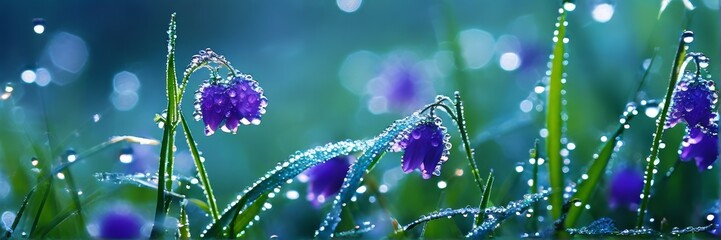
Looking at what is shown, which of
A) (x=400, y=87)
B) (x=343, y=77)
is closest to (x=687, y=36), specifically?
(x=400, y=87)

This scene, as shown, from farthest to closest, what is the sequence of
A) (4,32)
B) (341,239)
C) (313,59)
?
(313,59)
(4,32)
(341,239)

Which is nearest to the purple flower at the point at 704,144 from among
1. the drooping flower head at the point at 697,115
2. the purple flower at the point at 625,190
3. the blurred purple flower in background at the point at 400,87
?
the drooping flower head at the point at 697,115

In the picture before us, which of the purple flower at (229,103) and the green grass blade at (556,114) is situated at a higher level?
the purple flower at (229,103)

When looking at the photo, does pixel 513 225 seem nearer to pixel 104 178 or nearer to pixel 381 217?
pixel 381 217

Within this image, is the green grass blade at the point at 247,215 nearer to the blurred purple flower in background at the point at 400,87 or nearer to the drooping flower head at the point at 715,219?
the drooping flower head at the point at 715,219

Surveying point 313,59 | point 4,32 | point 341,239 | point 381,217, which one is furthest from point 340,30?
point 341,239
